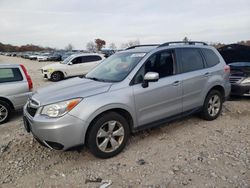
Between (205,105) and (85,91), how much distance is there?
275cm

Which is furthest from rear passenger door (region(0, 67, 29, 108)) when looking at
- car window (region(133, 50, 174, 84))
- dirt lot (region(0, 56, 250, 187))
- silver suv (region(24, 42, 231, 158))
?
car window (region(133, 50, 174, 84))

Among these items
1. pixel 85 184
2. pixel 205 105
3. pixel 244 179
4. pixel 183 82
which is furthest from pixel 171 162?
pixel 205 105

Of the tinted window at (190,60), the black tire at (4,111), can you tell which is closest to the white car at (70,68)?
the black tire at (4,111)

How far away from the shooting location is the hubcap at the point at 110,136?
348cm

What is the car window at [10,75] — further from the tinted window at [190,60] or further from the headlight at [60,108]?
the tinted window at [190,60]

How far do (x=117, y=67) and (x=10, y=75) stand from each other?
10.00 ft

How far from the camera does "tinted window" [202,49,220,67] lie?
5020 mm

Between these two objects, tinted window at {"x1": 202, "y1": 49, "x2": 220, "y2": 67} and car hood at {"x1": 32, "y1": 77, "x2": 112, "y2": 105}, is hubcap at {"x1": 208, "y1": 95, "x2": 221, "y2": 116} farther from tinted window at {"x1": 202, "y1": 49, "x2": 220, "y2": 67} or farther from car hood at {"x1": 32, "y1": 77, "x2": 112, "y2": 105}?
car hood at {"x1": 32, "y1": 77, "x2": 112, "y2": 105}

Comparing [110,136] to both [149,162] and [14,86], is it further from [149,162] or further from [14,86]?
[14,86]

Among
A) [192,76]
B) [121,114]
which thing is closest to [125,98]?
[121,114]

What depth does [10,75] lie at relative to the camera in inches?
224

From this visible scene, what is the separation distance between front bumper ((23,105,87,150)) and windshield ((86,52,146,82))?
1.04 metres

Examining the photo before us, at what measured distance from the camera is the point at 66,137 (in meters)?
3.21

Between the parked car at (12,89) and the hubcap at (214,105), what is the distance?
435 cm
